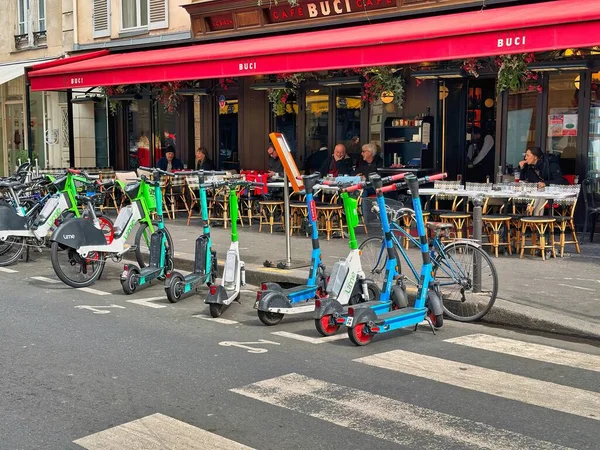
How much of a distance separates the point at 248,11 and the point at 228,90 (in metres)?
1.88

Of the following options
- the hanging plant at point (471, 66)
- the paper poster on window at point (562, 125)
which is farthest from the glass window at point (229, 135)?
the paper poster on window at point (562, 125)

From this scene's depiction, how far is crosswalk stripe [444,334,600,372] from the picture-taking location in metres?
6.06

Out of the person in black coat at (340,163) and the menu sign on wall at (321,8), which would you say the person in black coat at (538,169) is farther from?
the menu sign on wall at (321,8)

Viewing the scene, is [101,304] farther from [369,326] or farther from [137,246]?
[369,326]

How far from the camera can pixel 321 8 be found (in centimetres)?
1448

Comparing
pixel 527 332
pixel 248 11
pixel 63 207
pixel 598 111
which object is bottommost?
pixel 527 332

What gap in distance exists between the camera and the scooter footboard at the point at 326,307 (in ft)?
22.0

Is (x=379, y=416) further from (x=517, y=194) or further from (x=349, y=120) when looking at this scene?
(x=349, y=120)

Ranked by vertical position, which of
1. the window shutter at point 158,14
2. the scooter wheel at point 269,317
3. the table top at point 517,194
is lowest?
the scooter wheel at point 269,317

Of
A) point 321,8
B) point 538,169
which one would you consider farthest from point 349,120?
point 538,169

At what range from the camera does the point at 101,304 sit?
27.0ft

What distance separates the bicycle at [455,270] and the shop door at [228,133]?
9934mm

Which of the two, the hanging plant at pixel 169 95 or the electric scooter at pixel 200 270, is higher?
the hanging plant at pixel 169 95

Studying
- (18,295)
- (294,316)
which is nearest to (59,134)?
(18,295)
